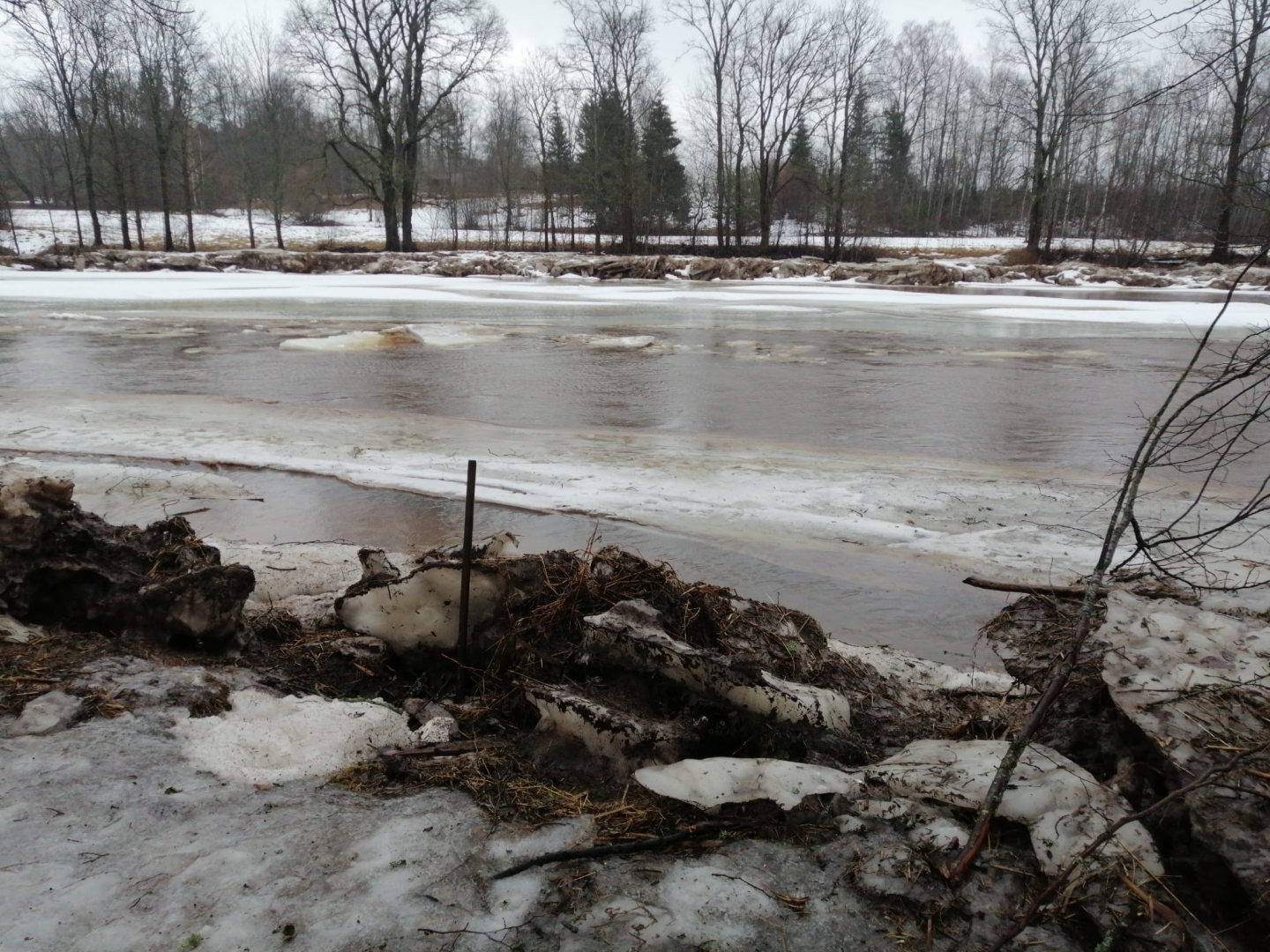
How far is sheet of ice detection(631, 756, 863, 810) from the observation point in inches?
84.9

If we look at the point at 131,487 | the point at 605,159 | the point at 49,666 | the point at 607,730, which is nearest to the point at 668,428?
the point at 131,487

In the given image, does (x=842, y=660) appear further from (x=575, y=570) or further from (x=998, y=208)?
(x=998, y=208)

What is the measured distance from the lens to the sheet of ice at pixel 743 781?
216 cm

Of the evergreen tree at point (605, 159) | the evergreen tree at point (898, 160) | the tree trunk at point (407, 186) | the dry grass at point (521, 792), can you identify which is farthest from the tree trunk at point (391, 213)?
the dry grass at point (521, 792)

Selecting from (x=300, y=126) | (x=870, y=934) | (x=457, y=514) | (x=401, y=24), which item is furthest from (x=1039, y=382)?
(x=300, y=126)

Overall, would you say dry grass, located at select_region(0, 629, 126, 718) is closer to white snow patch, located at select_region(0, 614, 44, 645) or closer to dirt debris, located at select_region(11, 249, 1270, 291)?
white snow patch, located at select_region(0, 614, 44, 645)

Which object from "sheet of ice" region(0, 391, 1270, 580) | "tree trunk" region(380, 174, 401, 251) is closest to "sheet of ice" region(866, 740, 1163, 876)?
"sheet of ice" region(0, 391, 1270, 580)

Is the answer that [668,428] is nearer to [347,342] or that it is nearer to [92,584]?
[92,584]

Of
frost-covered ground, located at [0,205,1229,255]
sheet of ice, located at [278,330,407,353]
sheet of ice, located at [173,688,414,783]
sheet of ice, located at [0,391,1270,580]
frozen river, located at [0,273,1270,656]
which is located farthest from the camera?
frost-covered ground, located at [0,205,1229,255]

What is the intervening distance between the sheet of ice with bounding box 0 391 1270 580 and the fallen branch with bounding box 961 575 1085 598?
247 millimetres

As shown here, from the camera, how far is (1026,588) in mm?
4078

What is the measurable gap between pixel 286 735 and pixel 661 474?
13.9ft

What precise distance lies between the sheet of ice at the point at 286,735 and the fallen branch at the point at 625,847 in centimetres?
78

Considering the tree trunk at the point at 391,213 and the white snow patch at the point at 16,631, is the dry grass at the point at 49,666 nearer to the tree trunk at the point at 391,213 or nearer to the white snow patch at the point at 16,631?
the white snow patch at the point at 16,631
